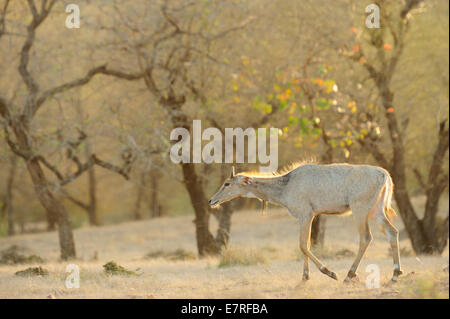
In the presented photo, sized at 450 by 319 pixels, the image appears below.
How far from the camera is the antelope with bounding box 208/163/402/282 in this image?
1070cm

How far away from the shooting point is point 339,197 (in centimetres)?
1088

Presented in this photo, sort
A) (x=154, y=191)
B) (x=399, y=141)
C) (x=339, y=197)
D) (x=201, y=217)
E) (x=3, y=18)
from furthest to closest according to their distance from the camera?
(x=154, y=191)
(x=201, y=217)
(x=399, y=141)
(x=3, y=18)
(x=339, y=197)

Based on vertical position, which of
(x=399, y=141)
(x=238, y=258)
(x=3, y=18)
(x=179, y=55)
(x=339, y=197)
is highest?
(x=3, y=18)

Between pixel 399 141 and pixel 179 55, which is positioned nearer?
pixel 179 55

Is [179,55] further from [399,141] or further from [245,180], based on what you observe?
[245,180]

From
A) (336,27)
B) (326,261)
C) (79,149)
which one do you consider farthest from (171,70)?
(326,261)

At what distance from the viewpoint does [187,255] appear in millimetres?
20922

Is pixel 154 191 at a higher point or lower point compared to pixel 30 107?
lower

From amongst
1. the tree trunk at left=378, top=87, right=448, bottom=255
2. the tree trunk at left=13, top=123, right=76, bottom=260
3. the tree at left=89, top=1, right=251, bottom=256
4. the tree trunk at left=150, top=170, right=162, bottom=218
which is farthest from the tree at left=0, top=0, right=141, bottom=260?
the tree trunk at left=150, top=170, right=162, bottom=218

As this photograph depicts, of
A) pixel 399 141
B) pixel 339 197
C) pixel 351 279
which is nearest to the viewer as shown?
pixel 351 279

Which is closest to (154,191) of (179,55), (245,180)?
(179,55)
